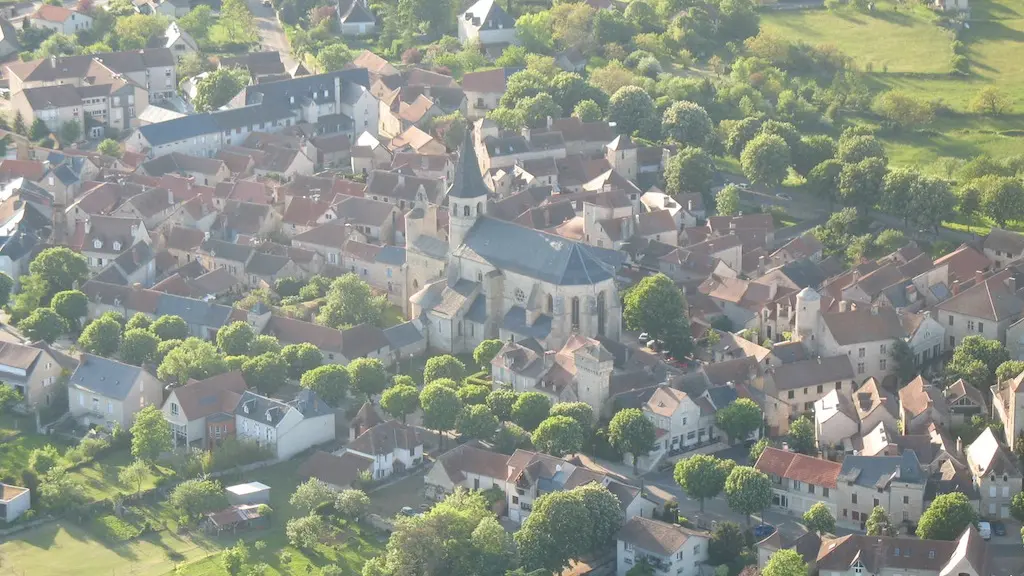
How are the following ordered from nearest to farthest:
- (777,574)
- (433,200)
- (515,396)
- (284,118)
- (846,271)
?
(777,574) → (515,396) → (846,271) → (433,200) → (284,118)

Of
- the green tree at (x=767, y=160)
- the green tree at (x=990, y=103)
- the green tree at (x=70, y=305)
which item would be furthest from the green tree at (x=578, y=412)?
the green tree at (x=990, y=103)

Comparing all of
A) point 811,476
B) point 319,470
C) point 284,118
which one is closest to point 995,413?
point 811,476

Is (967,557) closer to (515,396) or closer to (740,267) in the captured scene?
(515,396)

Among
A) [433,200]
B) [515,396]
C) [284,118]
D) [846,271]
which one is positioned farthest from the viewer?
[284,118]

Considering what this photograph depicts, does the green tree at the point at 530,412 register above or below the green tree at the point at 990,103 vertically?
above

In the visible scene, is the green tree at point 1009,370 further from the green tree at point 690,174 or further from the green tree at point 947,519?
the green tree at point 690,174
